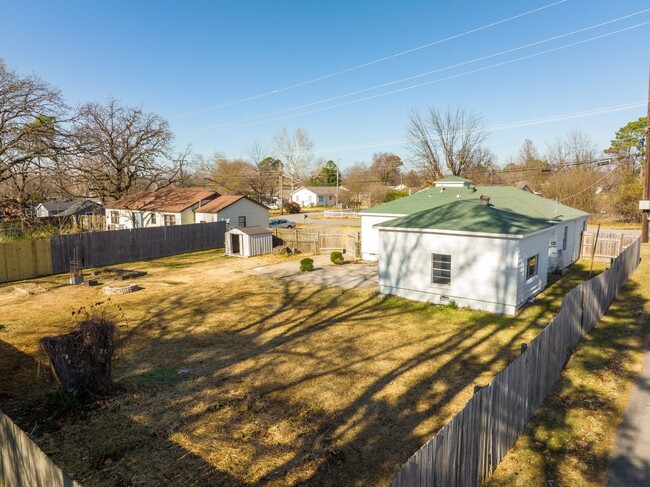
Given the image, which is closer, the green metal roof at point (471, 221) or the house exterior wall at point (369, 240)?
the green metal roof at point (471, 221)

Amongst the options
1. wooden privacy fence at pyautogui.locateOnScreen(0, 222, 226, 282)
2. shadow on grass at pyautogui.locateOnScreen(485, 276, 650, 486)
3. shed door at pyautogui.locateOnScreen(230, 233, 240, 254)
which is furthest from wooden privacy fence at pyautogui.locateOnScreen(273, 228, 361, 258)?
shadow on grass at pyautogui.locateOnScreen(485, 276, 650, 486)

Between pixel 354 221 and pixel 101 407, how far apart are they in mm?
51023

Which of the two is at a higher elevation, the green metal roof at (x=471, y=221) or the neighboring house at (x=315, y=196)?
the neighboring house at (x=315, y=196)

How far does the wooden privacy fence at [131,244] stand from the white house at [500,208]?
1366 centimetres

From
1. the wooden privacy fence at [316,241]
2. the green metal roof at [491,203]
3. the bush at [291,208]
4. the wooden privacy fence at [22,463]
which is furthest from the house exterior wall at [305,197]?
the wooden privacy fence at [22,463]

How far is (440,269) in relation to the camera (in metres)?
16.2

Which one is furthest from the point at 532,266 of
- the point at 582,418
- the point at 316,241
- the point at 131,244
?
the point at 131,244

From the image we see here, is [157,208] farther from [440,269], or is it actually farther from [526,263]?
[526,263]

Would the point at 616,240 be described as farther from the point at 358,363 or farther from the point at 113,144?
the point at 113,144

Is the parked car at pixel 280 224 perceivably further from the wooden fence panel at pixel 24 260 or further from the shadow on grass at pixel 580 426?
the shadow on grass at pixel 580 426

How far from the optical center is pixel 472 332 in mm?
13109

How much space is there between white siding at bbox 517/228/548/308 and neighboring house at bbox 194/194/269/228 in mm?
25015

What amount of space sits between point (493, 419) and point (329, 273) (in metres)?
16.7

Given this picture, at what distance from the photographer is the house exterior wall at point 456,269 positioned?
14672 millimetres
